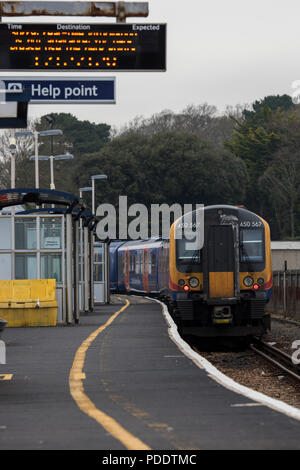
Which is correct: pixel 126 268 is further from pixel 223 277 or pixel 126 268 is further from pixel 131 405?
pixel 131 405

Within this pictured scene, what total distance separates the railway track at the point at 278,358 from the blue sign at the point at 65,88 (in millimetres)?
6093

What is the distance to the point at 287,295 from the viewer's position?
38594 millimetres

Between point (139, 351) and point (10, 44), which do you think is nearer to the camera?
point (139, 351)

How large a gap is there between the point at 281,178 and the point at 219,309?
2423 inches

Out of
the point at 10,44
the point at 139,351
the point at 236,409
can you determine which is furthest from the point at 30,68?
the point at 236,409

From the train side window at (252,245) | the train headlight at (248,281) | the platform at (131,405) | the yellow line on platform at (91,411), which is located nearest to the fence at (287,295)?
the train side window at (252,245)

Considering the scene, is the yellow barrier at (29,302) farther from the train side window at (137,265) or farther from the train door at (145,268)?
the train side window at (137,265)

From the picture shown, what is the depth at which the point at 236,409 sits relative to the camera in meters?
9.95

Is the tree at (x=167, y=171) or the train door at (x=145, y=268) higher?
the tree at (x=167, y=171)

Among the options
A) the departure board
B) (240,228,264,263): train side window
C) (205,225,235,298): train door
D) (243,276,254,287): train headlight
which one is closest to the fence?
(240,228,264,263): train side window

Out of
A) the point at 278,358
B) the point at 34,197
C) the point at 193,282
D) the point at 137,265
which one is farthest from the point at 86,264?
the point at 137,265

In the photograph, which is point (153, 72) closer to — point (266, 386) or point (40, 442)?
point (266, 386)

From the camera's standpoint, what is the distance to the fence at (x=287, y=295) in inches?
1447

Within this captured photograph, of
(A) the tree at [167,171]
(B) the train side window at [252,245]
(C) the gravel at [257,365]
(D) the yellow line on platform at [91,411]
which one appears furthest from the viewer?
(A) the tree at [167,171]
